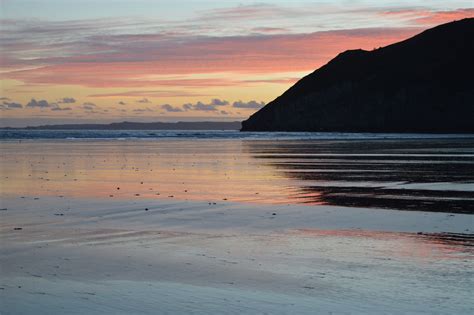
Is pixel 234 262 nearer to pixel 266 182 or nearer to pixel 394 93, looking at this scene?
pixel 266 182

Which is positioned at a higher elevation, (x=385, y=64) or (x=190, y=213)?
(x=385, y=64)

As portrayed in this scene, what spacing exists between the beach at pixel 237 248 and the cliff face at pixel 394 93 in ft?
408

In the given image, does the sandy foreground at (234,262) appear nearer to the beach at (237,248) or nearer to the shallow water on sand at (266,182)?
the beach at (237,248)

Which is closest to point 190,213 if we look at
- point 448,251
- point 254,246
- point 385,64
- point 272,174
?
point 254,246

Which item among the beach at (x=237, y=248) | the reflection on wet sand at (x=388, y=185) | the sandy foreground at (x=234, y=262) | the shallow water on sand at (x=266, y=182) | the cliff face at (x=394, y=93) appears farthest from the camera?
the cliff face at (x=394, y=93)

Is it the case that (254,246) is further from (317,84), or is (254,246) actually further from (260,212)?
(317,84)

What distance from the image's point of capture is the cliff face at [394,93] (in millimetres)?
149750

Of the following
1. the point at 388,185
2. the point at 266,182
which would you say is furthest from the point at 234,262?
the point at 266,182

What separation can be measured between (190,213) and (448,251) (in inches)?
261

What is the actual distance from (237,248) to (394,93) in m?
155

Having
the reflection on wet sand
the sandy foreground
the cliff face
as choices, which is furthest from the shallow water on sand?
the cliff face

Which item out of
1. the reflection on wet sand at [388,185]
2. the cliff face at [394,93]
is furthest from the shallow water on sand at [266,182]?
the cliff face at [394,93]

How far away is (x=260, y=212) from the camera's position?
637 inches

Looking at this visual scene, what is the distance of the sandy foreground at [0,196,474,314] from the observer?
8.35 metres
